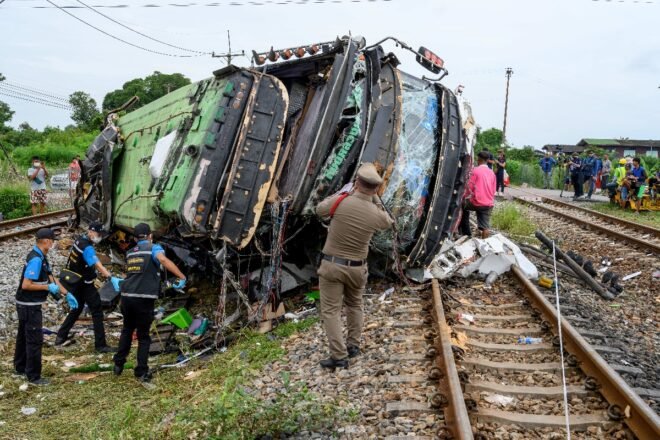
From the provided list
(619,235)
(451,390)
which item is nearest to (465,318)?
(451,390)

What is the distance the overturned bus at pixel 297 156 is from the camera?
609cm

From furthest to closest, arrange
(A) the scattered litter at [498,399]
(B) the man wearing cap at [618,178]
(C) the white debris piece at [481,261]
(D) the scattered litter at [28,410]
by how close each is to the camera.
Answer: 1. (B) the man wearing cap at [618,178]
2. (C) the white debris piece at [481,261]
3. (D) the scattered litter at [28,410]
4. (A) the scattered litter at [498,399]

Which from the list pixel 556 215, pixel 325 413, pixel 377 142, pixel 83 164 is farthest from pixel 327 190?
pixel 556 215

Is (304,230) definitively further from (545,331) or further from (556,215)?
(556,215)

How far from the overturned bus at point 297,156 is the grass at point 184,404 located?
120cm

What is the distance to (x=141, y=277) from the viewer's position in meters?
5.35

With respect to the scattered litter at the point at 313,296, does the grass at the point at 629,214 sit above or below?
above

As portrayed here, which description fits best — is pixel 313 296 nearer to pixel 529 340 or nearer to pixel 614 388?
pixel 529 340

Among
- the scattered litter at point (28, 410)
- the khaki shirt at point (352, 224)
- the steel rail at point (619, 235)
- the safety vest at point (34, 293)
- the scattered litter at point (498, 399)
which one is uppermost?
the khaki shirt at point (352, 224)

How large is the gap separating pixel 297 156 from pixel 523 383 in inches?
139

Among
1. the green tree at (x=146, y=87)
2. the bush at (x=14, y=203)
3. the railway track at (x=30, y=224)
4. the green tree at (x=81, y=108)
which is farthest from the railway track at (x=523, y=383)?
the green tree at (x=81, y=108)

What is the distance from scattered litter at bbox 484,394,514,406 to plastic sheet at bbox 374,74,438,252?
3085mm

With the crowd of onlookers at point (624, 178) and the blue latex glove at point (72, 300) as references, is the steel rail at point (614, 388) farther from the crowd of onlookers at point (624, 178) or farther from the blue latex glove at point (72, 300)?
the crowd of onlookers at point (624, 178)

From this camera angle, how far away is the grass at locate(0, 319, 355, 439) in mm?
3611
